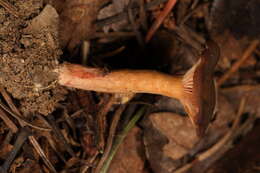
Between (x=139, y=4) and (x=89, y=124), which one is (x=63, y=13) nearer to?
(x=139, y=4)

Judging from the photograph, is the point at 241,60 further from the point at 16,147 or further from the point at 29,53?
the point at 16,147

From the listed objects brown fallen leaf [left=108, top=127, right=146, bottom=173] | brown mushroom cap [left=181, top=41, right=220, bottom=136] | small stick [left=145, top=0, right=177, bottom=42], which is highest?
small stick [left=145, top=0, right=177, bottom=42]

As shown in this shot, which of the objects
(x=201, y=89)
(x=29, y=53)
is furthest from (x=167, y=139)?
(x=29, y=53)

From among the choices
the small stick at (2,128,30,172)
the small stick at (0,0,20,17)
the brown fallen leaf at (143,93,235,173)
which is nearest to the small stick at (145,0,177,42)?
the brown fallen leaf at (143,93,235,173)

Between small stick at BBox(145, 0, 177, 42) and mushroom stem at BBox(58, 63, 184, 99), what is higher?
small stick at BBox(145, 0, 177, 42)

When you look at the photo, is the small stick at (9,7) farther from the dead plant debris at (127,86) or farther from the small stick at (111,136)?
the small stick at (111,136)

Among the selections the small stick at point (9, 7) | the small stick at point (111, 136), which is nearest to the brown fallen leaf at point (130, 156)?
the small stick at point (111, 136)

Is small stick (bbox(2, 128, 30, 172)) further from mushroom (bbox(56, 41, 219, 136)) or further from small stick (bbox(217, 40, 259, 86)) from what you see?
small stick (bbox(217, 40, 259, 86))
